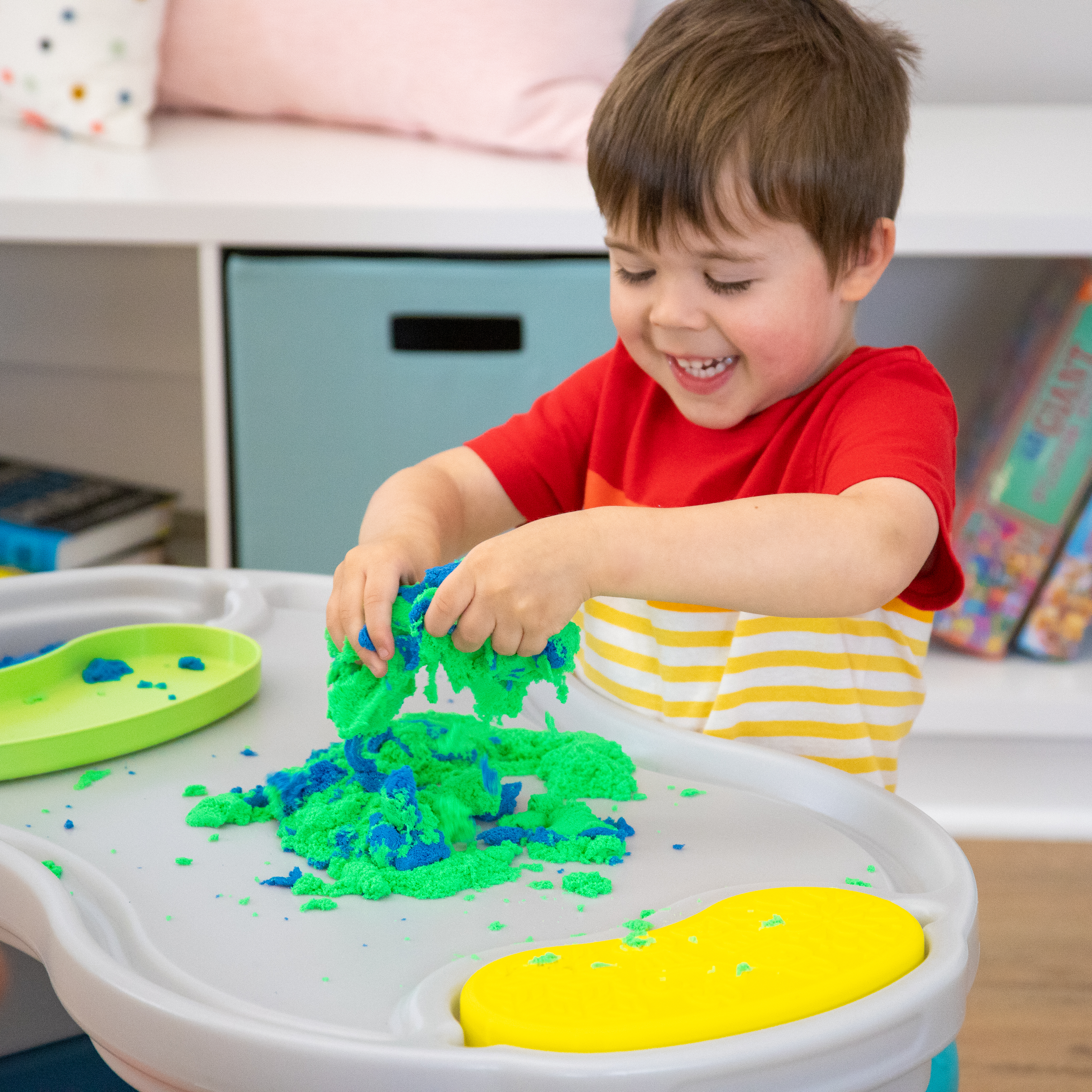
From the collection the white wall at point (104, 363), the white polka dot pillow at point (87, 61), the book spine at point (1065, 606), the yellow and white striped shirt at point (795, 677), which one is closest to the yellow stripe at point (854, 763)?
the yellow and white striped shirt at point (795, 677)

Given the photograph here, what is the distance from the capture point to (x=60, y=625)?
29.7 inches

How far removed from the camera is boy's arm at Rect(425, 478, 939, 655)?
55 cm

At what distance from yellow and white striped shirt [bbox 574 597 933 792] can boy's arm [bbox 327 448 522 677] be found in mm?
107

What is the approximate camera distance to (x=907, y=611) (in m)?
0.72

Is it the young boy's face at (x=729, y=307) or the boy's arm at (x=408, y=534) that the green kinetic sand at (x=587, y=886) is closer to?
the boy's arm at (x=408, y=534)

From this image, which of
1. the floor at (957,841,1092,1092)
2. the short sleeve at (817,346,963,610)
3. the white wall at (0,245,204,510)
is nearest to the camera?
the short sleeve at (817,346,963,610)

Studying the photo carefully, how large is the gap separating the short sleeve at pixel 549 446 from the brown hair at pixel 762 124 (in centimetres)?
17

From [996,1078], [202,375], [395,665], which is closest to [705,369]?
[395,665]

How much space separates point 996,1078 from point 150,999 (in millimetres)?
807

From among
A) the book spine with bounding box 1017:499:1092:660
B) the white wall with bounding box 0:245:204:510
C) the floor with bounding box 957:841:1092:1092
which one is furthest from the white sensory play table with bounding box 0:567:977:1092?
the white wall with bounding box 0:245:204:510

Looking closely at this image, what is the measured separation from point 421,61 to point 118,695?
0.93m

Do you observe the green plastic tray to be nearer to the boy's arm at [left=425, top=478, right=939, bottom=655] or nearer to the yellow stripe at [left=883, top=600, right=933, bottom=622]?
the boy's arm at [left=425, top=478, right=939, bottom=655]

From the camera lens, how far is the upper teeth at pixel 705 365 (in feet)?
2.26

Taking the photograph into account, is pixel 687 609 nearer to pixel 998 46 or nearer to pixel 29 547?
pixel 29 547
